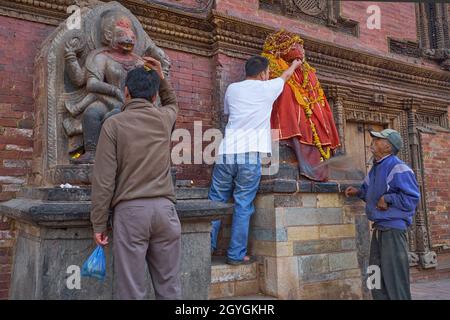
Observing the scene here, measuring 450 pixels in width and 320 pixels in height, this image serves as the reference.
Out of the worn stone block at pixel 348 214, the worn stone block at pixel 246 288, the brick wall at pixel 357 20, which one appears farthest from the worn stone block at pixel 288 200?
the brick wall at pixel 357 20

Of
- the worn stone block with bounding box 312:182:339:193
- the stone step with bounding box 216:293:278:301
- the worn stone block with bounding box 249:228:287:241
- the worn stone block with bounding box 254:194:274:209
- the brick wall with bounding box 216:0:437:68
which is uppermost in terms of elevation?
the brick wall with bounding box 216:0:437:68

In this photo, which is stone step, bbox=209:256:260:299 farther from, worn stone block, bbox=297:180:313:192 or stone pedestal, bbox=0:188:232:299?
worn stone block, bbox=297:180:313:192

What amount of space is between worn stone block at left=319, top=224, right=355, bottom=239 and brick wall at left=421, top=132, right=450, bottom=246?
355 centimetres

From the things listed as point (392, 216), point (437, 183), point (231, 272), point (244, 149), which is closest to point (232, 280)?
point (231, 272)

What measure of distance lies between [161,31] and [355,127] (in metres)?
3.84

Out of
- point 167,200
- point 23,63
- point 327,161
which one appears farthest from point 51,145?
point 327,161

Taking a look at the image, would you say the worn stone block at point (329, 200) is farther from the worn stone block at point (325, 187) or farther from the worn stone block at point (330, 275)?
the worn stone block at point (330, 275)

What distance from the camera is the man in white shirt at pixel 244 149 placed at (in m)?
4.36

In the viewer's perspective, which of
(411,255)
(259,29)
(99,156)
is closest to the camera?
(99,156)

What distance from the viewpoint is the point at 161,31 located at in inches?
212

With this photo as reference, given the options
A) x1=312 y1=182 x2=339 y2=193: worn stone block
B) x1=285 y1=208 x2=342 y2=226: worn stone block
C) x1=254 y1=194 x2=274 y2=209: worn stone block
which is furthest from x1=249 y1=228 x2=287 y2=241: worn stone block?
x1=312 y1=182 x2=339 y2=193: worn stone block

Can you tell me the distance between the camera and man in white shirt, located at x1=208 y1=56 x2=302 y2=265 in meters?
4.36

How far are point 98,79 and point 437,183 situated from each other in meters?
6.53
